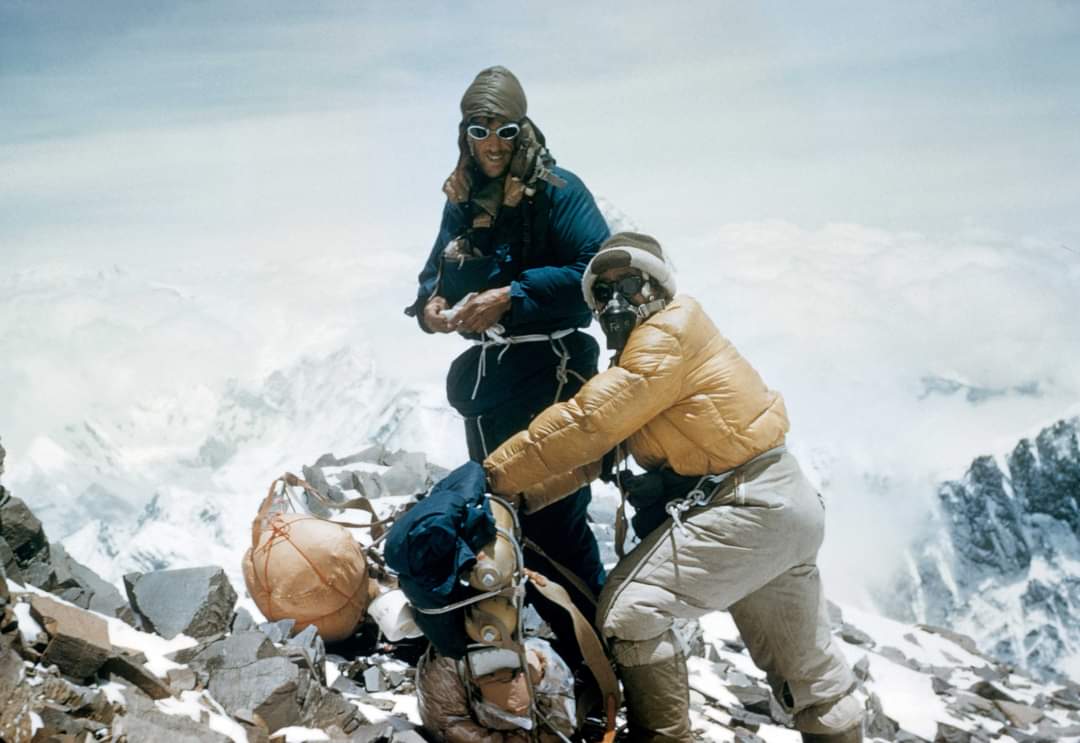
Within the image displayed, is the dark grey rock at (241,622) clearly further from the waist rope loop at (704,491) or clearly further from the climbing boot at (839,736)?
the climbing boot at (839,736)

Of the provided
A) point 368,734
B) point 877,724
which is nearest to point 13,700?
point 368,734

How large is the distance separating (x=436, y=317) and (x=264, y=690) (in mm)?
2123

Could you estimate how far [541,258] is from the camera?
15.8 feet

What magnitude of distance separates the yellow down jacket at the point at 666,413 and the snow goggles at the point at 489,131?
1.28 metres

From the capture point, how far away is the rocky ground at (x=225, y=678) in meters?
3.65

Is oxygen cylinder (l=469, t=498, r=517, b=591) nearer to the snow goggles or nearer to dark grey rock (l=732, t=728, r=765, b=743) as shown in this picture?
the snow goggles

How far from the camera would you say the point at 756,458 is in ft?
13.4

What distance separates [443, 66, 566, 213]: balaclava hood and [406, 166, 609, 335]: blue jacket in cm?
7

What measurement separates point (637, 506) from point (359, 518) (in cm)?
508

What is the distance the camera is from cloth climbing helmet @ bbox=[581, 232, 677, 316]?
4.14 m

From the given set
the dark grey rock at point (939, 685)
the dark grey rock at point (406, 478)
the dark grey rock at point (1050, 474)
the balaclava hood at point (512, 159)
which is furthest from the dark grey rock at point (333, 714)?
the dark grey rock at point (1050, 474)

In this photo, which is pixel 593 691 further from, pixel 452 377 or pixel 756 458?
pixel 452 377

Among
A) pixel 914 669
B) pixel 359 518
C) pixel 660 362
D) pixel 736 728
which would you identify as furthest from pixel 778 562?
pixel 914 669

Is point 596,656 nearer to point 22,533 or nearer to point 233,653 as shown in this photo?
point 233,653
